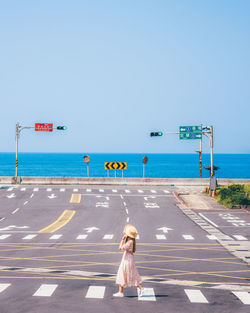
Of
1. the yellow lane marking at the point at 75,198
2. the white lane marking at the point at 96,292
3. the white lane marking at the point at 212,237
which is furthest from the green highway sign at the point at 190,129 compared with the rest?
the white lane marking at the point at 96,292

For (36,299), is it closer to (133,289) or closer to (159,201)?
(133,289)

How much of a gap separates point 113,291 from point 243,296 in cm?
366

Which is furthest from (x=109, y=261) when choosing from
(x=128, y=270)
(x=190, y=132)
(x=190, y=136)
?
(x=190, y=132)

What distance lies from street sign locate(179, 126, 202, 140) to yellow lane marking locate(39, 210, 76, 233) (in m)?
29.6

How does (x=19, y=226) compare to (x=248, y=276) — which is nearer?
(x=248, y=276)

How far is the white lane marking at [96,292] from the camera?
1351cm

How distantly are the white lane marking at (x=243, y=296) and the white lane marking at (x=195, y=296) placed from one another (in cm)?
101

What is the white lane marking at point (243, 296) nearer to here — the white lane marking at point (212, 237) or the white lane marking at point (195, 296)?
the white lane marking at point (195, 296)

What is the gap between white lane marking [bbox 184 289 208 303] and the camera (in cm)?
1330

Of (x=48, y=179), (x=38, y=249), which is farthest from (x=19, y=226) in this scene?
(x=48, y=179)

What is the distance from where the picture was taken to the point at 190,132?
6681cm

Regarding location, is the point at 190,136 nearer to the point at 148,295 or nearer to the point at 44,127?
the point at 44,127

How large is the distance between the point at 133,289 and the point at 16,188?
47.9 metres

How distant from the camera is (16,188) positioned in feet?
199
